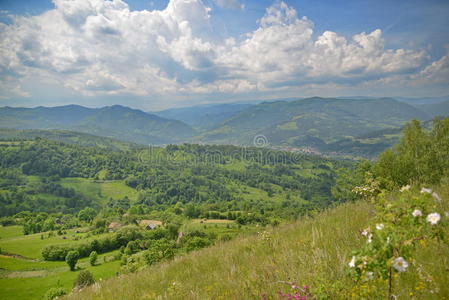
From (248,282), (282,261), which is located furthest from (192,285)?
(282,261)

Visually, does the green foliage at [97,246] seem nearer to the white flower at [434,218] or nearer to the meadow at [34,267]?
the meadow at [34,267]

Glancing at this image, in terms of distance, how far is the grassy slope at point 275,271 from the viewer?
254 cm

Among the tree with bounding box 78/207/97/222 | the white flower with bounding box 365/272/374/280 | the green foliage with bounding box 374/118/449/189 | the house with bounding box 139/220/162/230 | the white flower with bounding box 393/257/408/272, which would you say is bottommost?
the tree with bounding box 78/207/97/222

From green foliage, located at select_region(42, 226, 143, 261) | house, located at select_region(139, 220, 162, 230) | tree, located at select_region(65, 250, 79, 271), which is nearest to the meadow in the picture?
tree, located at select_region(65, 250, 79, 271)

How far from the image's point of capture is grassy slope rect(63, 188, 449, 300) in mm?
2537

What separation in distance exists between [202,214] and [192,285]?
118071mm

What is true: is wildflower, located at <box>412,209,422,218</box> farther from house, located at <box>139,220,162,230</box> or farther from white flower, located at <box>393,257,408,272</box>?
house, located at <box>139,220,162,230</box>

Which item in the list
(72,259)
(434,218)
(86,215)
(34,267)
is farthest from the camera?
(86,215)

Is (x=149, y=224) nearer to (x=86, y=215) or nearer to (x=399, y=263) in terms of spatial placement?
(x=86, y=215)

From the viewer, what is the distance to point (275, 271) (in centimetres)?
365

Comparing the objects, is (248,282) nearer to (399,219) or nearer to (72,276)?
(399,219)

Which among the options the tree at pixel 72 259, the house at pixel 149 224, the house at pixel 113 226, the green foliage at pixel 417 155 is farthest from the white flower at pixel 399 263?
the house at pixel 113 226

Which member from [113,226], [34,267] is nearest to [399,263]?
[34,267]

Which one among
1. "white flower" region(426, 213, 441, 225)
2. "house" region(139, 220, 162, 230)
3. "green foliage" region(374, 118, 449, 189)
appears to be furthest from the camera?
"house" region(139, 220, 162, 230)
